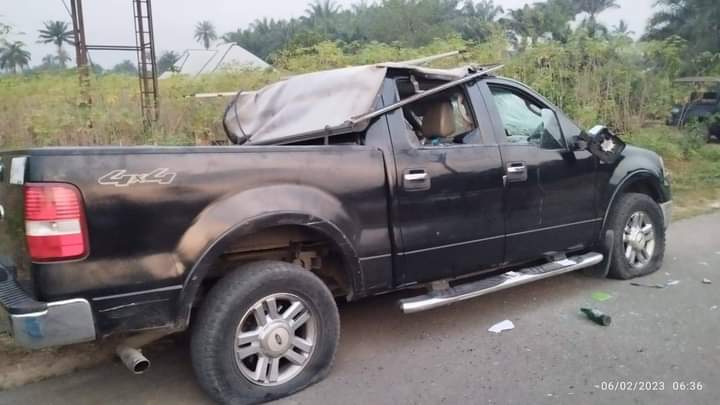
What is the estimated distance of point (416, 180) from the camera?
3.59 m

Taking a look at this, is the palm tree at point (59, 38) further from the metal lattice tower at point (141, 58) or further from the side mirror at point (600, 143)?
the side mirror at point (600, 143)

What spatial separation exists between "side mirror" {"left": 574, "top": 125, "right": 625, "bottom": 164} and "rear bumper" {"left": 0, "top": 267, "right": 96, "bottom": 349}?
149 inches

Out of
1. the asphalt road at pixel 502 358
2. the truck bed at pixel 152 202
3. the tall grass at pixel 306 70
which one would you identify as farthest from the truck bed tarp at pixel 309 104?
the tall grass at pixel 306 70

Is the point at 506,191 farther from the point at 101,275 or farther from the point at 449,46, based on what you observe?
the point at 449,46

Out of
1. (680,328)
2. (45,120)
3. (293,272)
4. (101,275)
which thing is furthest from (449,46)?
A: (101,275)

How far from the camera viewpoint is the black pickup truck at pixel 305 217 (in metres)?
2.60

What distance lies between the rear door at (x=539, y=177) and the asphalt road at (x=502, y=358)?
0.56 m

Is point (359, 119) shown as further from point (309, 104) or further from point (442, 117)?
point (442, 117)

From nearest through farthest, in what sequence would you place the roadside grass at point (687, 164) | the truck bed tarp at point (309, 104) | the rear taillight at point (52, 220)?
the rear taillight at point (52, 220) < the truck bed tarp at point (309, 104) < the roadside grass at point (687, 164)

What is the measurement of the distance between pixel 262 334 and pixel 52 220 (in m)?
1.22

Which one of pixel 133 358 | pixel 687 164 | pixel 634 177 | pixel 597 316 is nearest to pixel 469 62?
pixel 687 164

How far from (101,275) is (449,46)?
9.79m

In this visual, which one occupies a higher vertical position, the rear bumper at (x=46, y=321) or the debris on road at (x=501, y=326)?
the rear bumper at (x=46, y=321)

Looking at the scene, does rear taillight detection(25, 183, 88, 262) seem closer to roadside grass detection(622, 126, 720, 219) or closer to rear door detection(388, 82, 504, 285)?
rear door detection(388, 82, 504, 285)
